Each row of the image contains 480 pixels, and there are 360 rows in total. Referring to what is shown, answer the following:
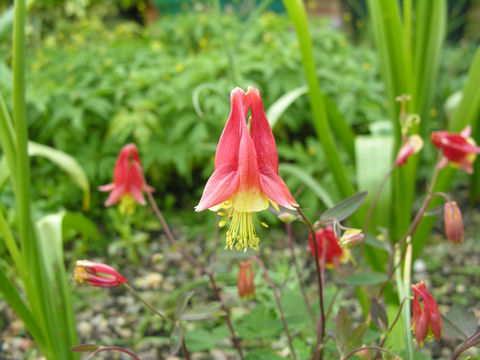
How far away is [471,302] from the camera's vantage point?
1.61m

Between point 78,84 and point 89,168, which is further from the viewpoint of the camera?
point 78,84

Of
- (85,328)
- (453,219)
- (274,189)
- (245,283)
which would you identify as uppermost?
(274,189)

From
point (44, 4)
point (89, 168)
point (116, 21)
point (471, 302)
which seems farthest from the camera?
point (116, 21)

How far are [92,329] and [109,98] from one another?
4.67 feet

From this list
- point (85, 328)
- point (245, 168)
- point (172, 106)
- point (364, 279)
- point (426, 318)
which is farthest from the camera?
point (172, 106)

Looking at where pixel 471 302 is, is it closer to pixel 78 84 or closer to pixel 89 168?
pixel 89 168

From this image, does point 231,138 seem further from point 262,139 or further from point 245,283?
point 245,283

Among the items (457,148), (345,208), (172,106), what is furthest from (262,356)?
(172,106)

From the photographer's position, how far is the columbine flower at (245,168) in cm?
54

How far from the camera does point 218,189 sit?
1.82 feet

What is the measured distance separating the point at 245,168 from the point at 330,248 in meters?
0.51

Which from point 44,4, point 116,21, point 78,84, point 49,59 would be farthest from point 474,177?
point 116,21

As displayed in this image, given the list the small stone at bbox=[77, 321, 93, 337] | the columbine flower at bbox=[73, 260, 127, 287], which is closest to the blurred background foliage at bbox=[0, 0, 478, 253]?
the small stone at bbox=[77, 321, 93, 337]

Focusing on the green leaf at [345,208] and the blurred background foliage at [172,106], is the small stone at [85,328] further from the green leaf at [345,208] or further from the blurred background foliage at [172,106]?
the green leaf at [345,208]
